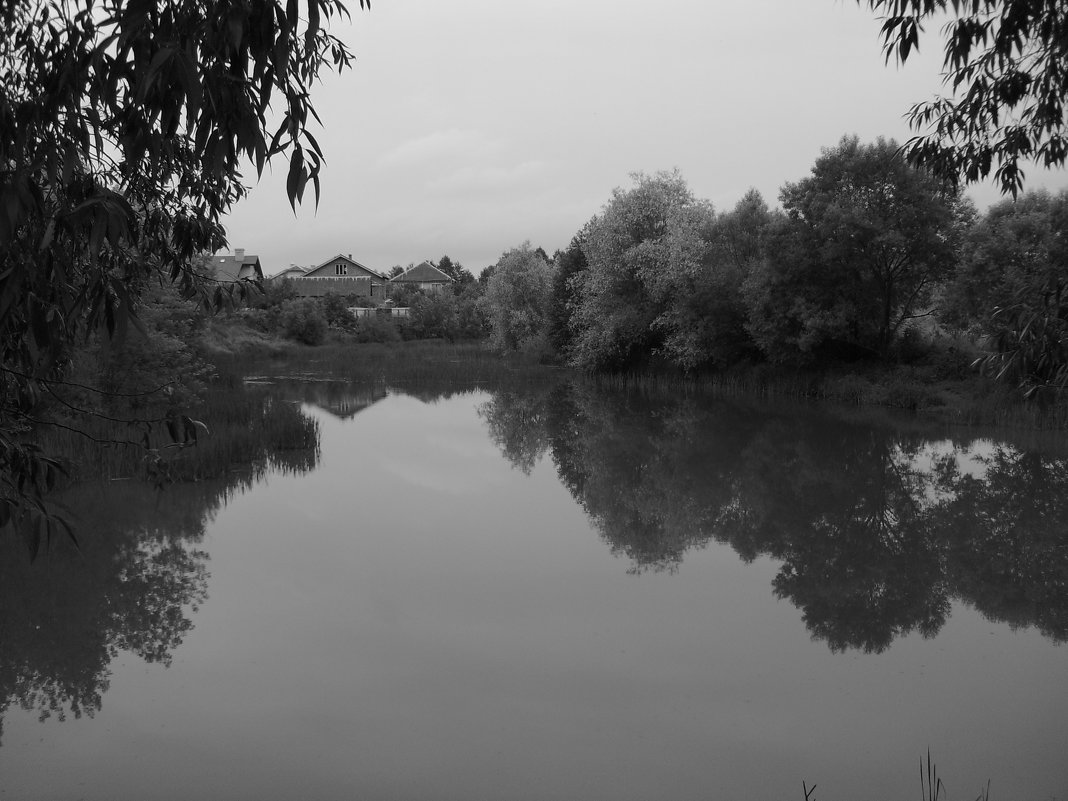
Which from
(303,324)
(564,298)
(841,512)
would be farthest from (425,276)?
(841,512)

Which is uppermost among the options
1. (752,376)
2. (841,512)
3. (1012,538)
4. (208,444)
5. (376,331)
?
(376,331)

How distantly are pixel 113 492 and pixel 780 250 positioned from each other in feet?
52.2

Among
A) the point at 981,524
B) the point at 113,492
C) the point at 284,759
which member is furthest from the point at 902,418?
the point at 284,759

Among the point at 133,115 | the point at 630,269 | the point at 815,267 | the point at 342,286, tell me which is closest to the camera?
the point at 133,115

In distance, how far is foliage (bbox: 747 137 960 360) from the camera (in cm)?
1948

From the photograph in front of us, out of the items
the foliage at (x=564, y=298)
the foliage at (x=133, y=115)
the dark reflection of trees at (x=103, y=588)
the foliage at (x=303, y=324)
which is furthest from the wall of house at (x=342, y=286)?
the foliage at (x=133, y=115)

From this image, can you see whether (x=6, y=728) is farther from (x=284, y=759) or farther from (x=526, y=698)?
(x=526, y=698)

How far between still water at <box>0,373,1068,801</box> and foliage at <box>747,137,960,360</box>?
919cm

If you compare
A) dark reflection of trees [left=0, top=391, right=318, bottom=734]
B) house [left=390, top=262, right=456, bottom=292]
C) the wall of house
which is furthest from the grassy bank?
house [left=390, top=262, right=456, bottom=292]

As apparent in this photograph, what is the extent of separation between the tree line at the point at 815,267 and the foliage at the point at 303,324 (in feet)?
59.4

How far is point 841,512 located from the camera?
9562mm

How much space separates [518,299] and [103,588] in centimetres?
3500

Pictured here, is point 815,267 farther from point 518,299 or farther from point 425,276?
point 425,276

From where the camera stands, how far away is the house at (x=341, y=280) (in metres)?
66.4
